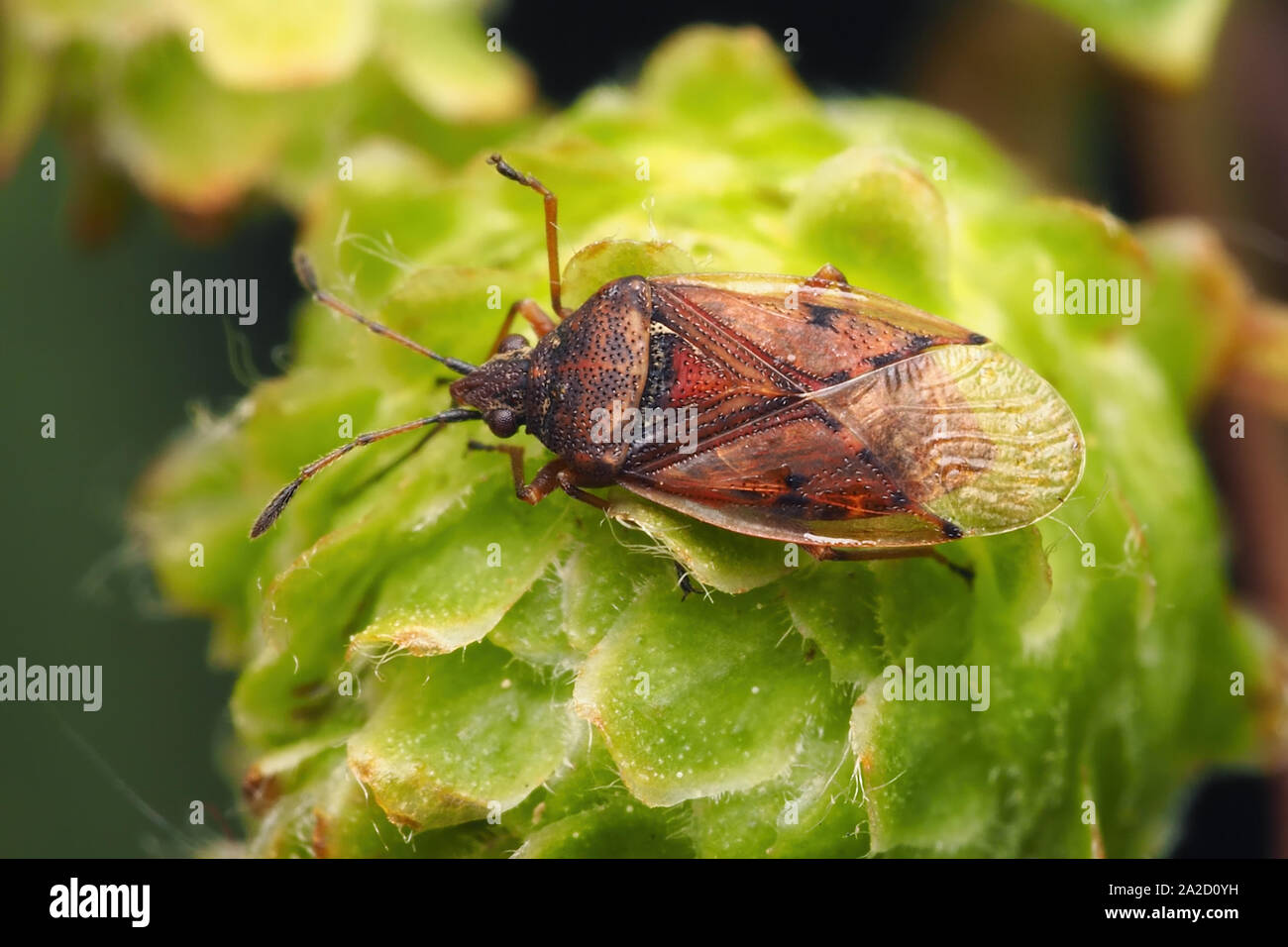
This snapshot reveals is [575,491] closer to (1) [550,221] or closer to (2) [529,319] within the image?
(2) [529,319]

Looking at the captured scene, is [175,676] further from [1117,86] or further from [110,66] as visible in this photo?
[1117,86]

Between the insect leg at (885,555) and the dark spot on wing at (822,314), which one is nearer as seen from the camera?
the insect leg at (885,555)

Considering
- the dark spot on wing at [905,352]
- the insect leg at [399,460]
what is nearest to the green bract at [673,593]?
the insect leg at [399,460]

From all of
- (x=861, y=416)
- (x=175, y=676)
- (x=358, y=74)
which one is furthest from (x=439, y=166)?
(x=175, y=676)

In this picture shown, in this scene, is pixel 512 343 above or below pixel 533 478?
above

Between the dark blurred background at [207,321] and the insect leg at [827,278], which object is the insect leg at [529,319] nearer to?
the insect leg at [827,278]

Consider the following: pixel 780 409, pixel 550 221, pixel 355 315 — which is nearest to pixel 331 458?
pixel 355 315

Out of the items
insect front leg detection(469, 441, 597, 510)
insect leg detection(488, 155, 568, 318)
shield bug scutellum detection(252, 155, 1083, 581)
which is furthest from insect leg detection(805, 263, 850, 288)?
insect front leg detection(469, 441, 597, 510)
